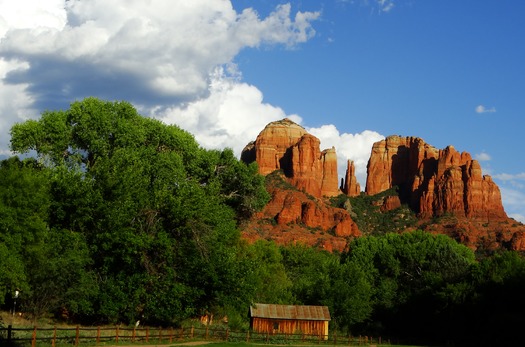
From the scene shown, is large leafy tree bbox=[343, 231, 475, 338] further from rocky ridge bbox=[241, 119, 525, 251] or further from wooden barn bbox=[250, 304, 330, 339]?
rocky ridge bbox=[241, 119, 525, 251]

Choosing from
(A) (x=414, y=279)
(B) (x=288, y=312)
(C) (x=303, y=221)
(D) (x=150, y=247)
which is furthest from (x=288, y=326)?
(C) (x=303, y=221)

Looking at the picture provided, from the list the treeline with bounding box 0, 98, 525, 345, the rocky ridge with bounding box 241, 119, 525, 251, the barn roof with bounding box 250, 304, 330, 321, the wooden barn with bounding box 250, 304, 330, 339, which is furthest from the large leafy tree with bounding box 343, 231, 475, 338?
the rocky ridge with bounding box 241, 119, 525, 251

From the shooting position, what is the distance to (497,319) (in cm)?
5188

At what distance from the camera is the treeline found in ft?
128

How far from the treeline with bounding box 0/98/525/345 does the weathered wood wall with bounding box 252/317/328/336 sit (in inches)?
69.9

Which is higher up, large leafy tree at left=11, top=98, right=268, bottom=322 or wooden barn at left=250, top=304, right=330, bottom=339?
large leafy tree at left=11, top=98, right=268, bottom=322

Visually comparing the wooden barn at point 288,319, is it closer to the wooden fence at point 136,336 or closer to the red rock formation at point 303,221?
the wooden fence at point 136,336

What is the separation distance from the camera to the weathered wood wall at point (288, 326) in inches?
2154

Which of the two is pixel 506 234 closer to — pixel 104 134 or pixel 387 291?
pixel 387 291

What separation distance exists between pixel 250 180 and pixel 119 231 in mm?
18052

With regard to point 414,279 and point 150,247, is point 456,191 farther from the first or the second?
point 150,247

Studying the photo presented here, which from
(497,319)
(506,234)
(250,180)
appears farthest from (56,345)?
(506,234)

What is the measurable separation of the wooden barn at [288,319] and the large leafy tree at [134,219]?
9.48 m

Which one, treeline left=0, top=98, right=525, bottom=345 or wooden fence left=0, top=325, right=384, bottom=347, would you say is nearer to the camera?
wooden fence left=0, top=325, right=384, bottom=347
